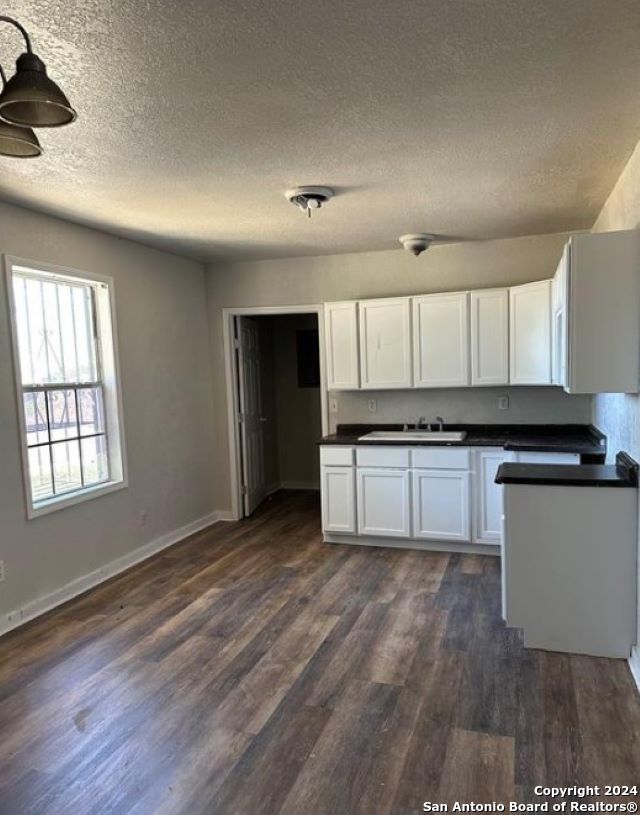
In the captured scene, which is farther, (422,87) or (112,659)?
(112,659)

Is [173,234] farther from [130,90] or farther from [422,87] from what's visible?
[422,87]

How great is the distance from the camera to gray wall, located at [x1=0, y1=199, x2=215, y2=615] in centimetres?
328

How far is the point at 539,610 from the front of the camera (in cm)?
281

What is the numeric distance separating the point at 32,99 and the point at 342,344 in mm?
3500

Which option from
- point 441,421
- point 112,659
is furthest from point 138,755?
point 441,421

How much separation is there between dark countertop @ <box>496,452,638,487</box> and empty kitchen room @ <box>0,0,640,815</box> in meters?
0.03

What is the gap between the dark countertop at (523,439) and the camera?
12.5 feet

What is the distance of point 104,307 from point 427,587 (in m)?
3.03

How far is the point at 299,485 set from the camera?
679 cm

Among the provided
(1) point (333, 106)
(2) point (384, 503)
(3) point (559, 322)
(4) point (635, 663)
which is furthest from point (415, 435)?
(1) point (333, 106)

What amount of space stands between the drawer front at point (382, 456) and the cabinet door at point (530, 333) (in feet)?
3.42

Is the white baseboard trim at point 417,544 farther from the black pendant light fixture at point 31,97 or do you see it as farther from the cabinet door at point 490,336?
the black pendant light fixture at point 31,97

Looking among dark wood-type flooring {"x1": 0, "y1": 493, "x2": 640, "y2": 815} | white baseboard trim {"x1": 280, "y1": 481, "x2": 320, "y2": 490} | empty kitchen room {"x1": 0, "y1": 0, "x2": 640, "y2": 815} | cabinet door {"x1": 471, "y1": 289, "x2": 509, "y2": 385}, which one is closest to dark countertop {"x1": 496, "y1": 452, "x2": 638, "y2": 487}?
empty kitchen room {"x1": 0, "y1": 0, "x2": 640, "y2": 815}

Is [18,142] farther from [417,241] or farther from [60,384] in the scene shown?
[417,241]
